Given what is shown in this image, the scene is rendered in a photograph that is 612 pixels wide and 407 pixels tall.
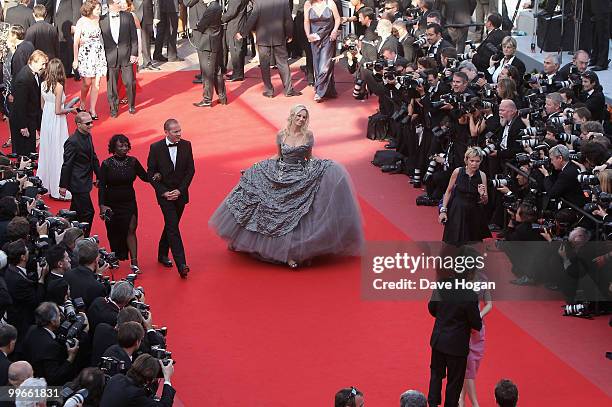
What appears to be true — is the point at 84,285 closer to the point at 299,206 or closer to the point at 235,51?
the point at 299,206

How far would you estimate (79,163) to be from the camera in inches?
471

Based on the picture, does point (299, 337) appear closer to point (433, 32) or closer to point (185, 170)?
point (185, 170)

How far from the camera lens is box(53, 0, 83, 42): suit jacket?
63.2ft

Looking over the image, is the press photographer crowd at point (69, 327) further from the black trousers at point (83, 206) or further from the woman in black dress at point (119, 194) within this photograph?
the black trousers at point (83, 206)

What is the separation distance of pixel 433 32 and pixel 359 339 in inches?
246

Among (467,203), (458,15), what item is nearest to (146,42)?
(458,15)

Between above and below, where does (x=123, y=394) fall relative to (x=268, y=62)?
above

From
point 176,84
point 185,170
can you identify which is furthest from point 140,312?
point 176,84

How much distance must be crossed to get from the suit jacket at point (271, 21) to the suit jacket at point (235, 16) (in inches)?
15.1

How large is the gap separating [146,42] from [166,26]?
18.1 inches

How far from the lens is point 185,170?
11391 mm

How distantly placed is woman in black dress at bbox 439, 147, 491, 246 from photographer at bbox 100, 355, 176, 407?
182 inches

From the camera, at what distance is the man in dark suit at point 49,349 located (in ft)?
24.5

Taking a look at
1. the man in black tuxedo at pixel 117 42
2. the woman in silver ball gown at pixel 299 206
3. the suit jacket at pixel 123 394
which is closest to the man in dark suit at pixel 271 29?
the man in black tuxedo at pixel 117 42
